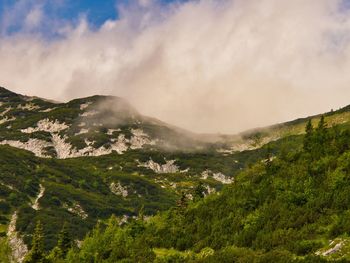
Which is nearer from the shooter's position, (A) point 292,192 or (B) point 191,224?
(A) point 292,192

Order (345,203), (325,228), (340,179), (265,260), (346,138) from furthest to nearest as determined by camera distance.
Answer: (346,138) → (340,179) → (345,203) → (325,228) → (265,260)

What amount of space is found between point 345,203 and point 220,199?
4870 cm

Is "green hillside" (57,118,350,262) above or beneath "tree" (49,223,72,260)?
above

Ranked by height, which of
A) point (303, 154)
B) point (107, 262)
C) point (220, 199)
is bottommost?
point (107, 262)

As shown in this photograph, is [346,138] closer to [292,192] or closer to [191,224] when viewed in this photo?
[292,192]

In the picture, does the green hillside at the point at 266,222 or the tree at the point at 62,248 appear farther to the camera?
the tree at the point at 62,248

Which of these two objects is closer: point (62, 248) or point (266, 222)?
point (266, 222)

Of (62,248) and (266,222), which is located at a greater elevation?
(266,222)

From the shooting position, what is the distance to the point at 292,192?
11938 centimetres

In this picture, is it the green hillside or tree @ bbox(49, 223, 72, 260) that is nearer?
the green hillside

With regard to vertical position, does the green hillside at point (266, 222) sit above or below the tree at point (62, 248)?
above

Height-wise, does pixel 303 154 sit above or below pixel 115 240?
above

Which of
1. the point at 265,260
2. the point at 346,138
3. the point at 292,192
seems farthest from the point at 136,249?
the point at 346,138

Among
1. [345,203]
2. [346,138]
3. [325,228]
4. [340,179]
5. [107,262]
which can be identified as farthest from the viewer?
[346,138]
